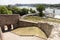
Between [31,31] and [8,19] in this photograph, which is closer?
[31,31]

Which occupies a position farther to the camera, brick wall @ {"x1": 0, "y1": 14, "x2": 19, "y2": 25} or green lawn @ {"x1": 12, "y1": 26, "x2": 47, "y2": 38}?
brick wall @ {"x1": 0, "y1": 14, "x2": 19, "y2": 25}

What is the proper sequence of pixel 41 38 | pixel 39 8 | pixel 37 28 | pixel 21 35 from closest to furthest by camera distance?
1. pixel 41 38
2. pixel 21 35
3. pixel 37 28
4. pixel 39 8

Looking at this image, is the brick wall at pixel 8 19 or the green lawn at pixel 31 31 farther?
the brick wall at pixel 8 19

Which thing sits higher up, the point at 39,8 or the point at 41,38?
the point at 41,38

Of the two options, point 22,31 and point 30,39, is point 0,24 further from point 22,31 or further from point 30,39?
point 30,39

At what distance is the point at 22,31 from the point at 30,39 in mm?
2586

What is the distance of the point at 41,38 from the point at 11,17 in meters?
5.45

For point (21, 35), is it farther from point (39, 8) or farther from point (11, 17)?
point (39, 8)

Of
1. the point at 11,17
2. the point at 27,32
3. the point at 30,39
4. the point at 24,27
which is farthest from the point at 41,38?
the point at 11,17

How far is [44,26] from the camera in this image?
653 inches

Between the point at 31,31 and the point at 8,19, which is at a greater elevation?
the point at 8,19

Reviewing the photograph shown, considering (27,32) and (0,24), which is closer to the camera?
(27,32)

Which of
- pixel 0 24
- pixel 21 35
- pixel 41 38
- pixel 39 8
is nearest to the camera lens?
pixel 41 38

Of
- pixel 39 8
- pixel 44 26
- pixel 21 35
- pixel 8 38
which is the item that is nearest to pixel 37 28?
pixel 44 26
